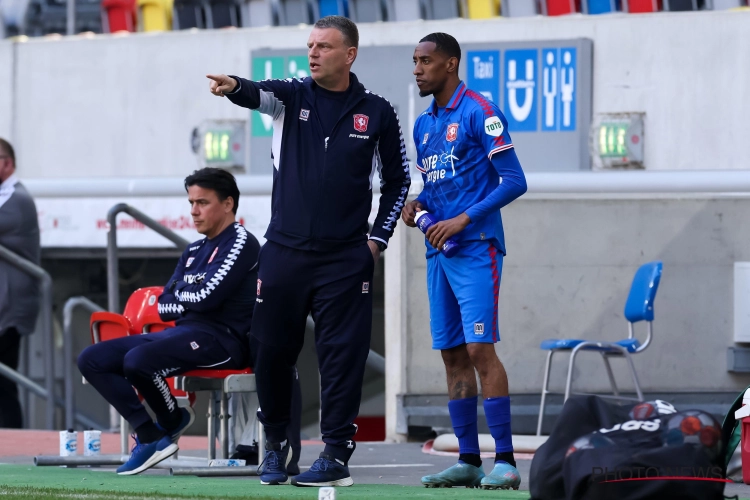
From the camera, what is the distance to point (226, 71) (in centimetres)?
1170

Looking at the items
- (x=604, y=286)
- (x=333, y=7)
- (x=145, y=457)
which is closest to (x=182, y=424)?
(x=145, y=457)

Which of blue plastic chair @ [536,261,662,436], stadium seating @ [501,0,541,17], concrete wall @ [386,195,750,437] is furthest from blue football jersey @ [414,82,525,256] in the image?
stadium seating @ [501,0,541,17]

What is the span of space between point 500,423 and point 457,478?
0.77 feet

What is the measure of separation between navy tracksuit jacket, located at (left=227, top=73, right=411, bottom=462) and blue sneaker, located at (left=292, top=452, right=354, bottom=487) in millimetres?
56

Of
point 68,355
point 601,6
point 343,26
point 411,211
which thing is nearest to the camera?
point 343,26

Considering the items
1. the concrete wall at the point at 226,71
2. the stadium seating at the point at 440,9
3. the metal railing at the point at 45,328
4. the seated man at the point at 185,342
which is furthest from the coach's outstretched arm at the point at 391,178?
the stadium seating at the point at 440,9

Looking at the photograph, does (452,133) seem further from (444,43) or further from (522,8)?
(522,8)

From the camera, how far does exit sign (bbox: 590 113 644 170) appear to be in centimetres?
1041

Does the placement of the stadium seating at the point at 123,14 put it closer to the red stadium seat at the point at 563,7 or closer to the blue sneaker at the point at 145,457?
the red stadium seat at the point at 563,7

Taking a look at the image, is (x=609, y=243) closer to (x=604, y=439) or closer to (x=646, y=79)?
(x=646, y=79)

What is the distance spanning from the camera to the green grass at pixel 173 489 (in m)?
3.95

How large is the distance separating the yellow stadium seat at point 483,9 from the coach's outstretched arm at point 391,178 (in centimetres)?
687

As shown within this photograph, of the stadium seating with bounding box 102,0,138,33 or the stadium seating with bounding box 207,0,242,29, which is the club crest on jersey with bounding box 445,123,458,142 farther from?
the stadium seating with bounding box 102,0,138,33

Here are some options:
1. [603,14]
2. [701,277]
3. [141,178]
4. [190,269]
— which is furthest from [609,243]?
[141,178]
